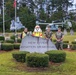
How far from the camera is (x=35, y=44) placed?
13.1m

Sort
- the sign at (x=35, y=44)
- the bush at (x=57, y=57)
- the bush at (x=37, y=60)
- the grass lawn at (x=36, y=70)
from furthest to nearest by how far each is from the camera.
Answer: the sign at (x=35, y=44), the bush at (x=57, y=57), the bush at (x=37, y=60), the grass lawn at (x=36, y=70)

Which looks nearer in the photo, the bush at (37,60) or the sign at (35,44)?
the bush at (37,60)

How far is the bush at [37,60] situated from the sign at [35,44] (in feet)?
8.20

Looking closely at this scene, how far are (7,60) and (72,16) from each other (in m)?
70.0

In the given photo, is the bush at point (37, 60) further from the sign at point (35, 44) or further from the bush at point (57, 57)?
the sign at point (35, 44)

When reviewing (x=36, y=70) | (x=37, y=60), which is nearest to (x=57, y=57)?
(x=37, y=60)

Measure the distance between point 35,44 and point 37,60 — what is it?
277 centimetres

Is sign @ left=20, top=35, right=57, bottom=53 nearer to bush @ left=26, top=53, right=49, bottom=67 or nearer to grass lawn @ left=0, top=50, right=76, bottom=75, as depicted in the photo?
grass lawn @ left=0, top=50, right=76, bottom=75

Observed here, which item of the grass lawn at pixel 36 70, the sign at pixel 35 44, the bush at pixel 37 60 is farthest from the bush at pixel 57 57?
the sign at pixel 35 44

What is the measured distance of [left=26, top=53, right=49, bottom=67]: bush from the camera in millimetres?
10414

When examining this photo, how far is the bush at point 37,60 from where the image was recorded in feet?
34.2

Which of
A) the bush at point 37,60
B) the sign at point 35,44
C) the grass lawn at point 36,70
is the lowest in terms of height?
the grass lawn at point 36,70

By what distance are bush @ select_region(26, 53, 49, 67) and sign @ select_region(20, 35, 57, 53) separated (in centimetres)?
250

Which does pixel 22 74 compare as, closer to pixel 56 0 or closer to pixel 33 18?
pixel 33 18
